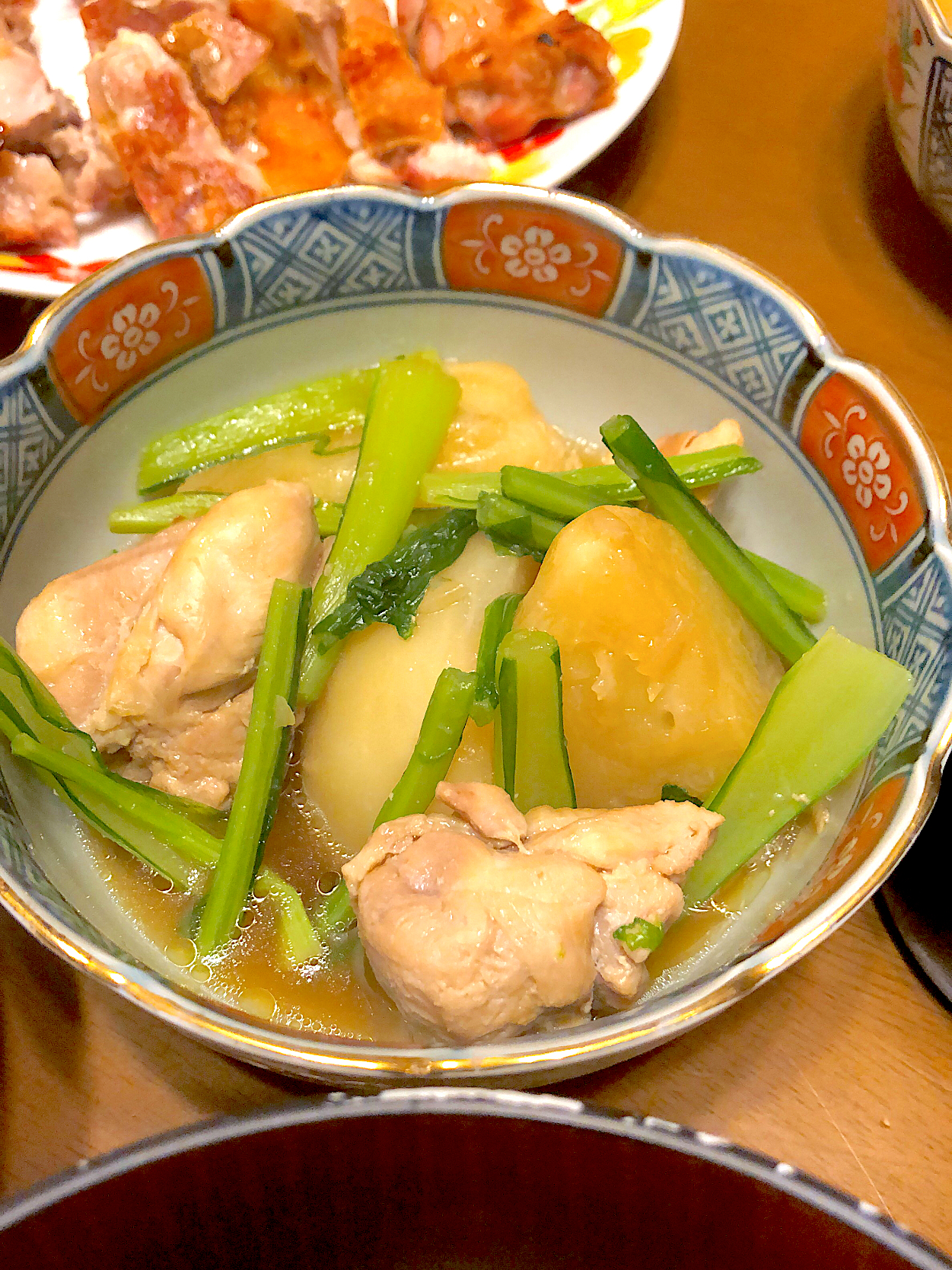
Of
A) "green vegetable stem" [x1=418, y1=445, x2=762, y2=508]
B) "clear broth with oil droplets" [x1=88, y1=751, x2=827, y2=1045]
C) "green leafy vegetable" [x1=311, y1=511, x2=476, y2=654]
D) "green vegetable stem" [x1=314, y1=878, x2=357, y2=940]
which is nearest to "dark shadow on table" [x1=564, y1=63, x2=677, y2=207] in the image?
"green vegetable stem" [x1=418, y1=445, x2=762, y2=508]

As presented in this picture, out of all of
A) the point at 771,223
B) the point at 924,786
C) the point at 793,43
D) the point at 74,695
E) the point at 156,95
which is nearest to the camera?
the point at 924,786

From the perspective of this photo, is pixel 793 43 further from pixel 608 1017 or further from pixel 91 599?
pixel 608 1017

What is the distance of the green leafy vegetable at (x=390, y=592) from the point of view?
1.50 meters

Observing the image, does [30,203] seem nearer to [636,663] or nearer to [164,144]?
[164,144]

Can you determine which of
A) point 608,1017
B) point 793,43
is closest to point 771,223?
point 793,43

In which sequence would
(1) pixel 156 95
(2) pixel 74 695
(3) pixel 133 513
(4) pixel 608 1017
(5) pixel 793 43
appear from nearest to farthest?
(4) pixel 608 1017
(2) pixel 74 695
(3) pixel 133 513
(1) pixel 156 95
(5) pixel 793 43

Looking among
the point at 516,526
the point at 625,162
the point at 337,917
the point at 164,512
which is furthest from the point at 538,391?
the point at 337,917

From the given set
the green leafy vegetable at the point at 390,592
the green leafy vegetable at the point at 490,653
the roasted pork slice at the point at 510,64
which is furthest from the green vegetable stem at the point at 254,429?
the roasted pork slice at the point at 510,64

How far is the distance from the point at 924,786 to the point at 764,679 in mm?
354

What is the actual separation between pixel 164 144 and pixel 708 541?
153cm

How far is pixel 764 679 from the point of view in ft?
4.99

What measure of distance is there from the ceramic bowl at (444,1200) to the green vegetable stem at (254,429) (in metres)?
1.20

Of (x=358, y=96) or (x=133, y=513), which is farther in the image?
(x=358, y=96)

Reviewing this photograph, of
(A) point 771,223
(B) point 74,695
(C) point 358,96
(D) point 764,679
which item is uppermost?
(C) point 358,96
